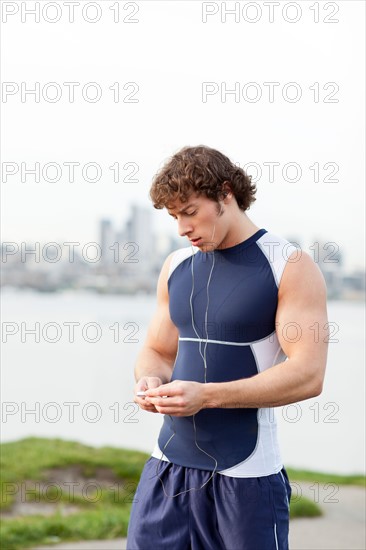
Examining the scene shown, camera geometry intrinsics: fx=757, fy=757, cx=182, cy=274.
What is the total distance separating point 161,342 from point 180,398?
40 centimetres

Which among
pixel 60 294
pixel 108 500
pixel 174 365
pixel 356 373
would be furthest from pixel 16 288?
pixel 174 365

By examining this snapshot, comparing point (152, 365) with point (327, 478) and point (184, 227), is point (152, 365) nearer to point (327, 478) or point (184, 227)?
point (184, 227)

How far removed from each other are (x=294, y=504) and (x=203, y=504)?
256 cm

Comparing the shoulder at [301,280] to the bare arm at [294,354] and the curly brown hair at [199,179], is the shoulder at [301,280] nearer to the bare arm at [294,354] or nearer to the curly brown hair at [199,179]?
the bare arm at [294,354]

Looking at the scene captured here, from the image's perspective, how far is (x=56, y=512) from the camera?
4.03 meters

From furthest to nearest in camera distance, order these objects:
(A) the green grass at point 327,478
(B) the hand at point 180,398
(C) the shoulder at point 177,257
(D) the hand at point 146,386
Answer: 1. (A) the green grass at point 327,478
2. (C) the shoulder at point 177,257
3. (D) the hand at point 146,386
4. (B) the hand at point 180,398

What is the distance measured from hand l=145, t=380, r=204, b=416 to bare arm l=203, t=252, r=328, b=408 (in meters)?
0.02

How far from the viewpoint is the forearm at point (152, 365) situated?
1.96 m

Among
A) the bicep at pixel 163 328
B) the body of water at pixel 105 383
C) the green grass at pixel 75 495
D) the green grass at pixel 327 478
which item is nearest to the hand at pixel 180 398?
the bicep at pixel 163 328

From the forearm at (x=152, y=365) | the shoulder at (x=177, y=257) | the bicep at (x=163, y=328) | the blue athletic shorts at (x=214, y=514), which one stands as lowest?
the blue athletic shorts at (x=214, y=514)

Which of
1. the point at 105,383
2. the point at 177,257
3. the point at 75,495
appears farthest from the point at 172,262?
the point at 105,383

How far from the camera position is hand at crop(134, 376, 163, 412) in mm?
1764

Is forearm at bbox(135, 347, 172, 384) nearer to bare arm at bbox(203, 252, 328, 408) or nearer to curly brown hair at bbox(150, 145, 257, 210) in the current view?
bare arm at bbox(203, 252, 328, 408)

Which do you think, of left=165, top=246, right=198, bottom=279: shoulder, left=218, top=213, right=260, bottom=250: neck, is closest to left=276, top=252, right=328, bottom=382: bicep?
left=218, top=213, right=260, bottom=250: neck
